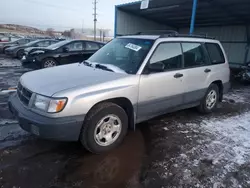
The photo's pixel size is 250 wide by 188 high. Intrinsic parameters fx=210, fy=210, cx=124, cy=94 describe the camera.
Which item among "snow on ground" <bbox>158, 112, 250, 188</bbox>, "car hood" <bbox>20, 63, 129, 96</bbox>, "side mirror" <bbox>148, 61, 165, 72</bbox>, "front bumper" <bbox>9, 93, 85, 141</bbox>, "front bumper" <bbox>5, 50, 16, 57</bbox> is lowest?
"snow on ground" <bbox>158, 112, 250, 188</bbox>

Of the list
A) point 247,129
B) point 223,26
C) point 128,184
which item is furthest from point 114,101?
point 223,26

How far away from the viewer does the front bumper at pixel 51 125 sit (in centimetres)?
258

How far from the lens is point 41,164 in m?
2.81

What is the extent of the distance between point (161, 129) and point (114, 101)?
1.39 m

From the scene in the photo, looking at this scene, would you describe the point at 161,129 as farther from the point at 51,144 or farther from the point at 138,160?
the point at 51,144

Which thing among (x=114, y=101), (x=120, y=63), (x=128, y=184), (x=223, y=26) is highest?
(x=223, y=26)

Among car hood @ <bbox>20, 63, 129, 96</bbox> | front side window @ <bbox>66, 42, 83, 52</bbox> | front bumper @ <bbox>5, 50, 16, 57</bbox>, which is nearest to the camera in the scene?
car hood @ <bbox>20, 63, 129, 96</bbox>

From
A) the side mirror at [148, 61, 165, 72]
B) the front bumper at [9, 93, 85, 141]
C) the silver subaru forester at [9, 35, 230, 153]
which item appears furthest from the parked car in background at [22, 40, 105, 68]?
the front bumper at [9, 93, 85, 141]

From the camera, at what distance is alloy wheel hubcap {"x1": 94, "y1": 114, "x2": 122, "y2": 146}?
304cm

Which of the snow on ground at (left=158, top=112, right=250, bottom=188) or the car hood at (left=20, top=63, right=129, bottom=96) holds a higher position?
the car hood at (left=20, top=63, right=129, bottom=96)

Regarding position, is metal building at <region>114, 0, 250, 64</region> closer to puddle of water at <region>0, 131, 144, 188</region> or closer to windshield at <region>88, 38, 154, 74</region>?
windshield at <region>88, 38, 154, 74</region>

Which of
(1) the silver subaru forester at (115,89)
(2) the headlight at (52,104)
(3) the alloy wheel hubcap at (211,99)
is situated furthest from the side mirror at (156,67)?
(3) the alloy wheel hubcap at (211,99)

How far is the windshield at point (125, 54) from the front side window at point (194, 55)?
890 millimetres

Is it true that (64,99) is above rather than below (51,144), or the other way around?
above
